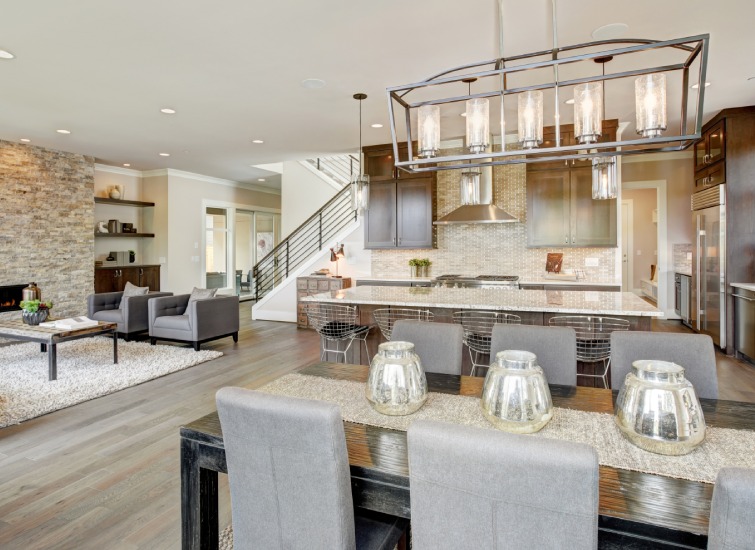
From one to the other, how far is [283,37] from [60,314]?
620 centimetres

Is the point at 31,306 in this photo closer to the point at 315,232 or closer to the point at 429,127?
the point at 429,127

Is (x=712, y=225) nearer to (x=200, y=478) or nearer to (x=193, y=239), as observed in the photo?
(x=200, y=478)

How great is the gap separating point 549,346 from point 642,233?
9.04 m

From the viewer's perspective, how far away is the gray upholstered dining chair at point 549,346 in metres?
2.08

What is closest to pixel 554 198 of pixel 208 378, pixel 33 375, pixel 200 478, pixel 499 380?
pixel 208 378

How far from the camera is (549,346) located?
6.93ft

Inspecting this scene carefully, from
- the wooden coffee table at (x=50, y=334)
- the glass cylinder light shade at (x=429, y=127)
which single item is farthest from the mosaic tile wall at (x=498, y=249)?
the glass cylinder light shade at (x=429, y=127)

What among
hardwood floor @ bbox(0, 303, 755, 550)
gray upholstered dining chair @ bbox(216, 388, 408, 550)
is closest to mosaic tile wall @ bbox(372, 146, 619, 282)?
hardwood floor @ bbox(0, 303, 755, 550)

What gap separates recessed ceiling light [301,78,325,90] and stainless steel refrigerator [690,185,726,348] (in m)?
4.77

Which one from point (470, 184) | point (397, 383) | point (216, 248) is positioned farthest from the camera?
point (216, 248)

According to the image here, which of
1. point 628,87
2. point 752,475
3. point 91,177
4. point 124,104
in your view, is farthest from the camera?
point 91,177

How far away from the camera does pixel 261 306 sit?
8.18 metres

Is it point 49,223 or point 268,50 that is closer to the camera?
point 268,50

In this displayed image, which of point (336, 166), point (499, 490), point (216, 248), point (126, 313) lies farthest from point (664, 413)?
point (216, 248)
